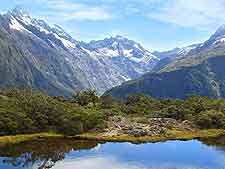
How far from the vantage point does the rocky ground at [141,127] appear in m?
177

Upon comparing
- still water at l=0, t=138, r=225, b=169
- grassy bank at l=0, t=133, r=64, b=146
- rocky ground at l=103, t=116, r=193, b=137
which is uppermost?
rocky ground at l=103, t=116, r=193, b=137

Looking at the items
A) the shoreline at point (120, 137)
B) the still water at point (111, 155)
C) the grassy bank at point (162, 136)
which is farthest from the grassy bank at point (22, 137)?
the grassy bank at point (162, 136)

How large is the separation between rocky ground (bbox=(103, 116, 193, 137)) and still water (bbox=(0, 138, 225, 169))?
13.7 meters

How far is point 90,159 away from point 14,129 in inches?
1725

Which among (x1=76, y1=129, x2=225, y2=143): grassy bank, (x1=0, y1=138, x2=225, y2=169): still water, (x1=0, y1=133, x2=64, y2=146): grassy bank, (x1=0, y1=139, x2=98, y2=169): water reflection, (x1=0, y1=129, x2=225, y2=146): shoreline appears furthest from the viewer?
(x1=76, y1=129, x2=225, y2=143): grassy bank

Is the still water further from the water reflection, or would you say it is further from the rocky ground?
the rocky ground

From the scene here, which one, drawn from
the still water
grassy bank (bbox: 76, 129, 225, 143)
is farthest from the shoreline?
the still water

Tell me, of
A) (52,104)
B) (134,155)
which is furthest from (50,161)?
(52,104)

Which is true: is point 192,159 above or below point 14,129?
below

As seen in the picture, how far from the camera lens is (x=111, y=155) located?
135875 mm

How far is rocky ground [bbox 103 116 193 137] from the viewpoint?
581 feet

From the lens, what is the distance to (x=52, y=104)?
18312cm

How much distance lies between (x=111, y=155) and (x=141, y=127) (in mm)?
49958

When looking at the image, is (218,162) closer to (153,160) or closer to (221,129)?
(153,160)
